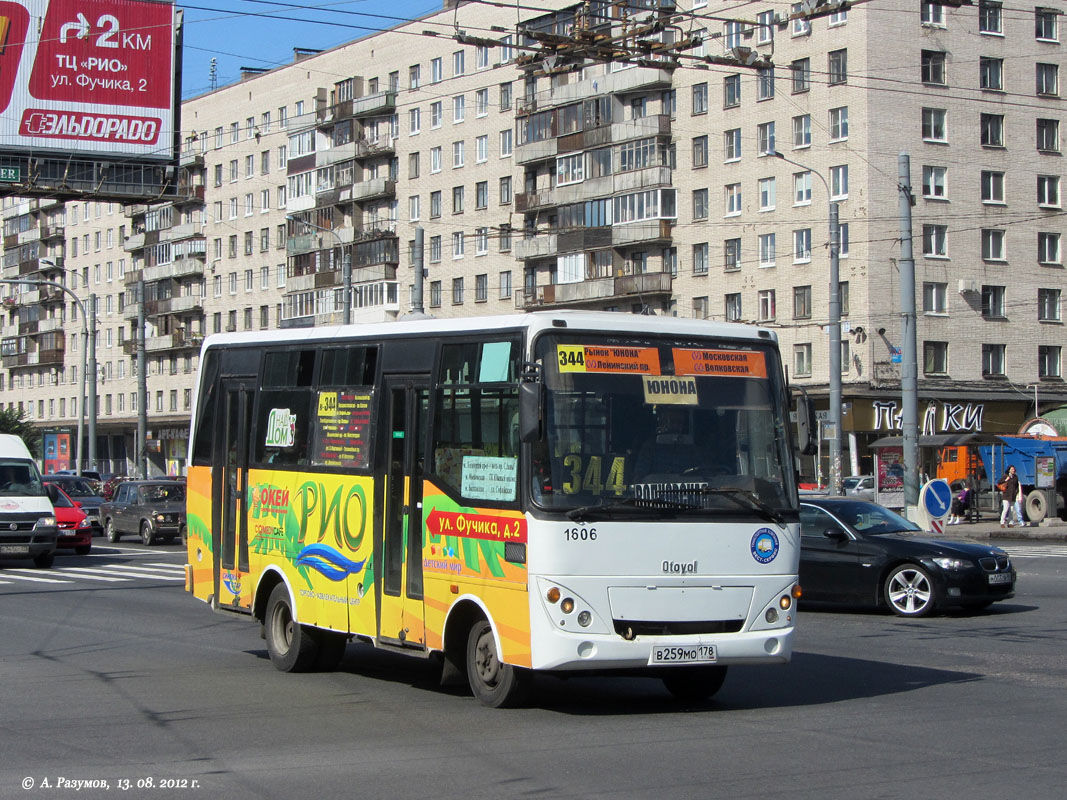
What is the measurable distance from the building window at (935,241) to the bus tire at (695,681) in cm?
4905

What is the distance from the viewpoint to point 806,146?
193 ft

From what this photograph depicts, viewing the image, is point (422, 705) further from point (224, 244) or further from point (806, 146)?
point (224, 244)

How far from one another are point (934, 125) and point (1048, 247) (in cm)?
708

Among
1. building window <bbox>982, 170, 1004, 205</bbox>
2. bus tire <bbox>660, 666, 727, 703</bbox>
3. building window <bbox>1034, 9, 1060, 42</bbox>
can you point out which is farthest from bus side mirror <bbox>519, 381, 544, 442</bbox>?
building window <bbox>1034, 9, 1060, 42</bbox>

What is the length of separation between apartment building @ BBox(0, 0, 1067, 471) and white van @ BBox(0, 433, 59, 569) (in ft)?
71.9

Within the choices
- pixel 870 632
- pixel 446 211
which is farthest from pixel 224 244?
pixel 870 632

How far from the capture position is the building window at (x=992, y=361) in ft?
193

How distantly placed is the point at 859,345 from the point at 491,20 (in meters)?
24.2

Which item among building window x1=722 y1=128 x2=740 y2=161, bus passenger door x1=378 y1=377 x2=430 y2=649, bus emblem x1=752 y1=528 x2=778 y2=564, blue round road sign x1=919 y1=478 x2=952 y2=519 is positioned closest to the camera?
bus emblem x1=752 y1=528 x2=778 y2=564

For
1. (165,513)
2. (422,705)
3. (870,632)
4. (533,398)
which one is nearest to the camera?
(533,398)

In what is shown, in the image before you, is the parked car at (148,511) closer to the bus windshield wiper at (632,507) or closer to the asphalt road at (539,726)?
the asphalt road at (539,726)

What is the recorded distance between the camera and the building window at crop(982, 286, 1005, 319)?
192 ft

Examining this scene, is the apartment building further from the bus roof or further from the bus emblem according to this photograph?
the bus emblem

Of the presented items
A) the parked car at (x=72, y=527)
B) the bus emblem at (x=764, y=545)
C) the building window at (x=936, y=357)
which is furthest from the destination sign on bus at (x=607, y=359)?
Answer: the building window at (x=936, y=357)
